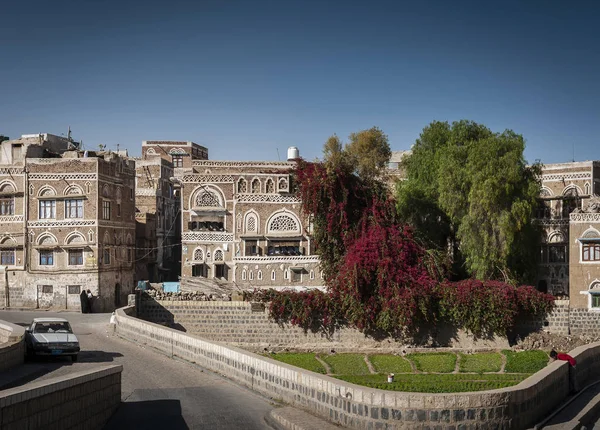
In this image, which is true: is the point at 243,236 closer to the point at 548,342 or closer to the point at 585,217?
the point at 548,342

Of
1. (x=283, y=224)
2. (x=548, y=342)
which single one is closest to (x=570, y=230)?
(x=548, y=342)

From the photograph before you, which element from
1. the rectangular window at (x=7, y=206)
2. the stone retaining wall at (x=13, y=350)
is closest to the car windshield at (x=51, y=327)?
the stone retaining wall at (x=13, y=350)

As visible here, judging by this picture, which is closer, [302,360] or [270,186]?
[302,360]

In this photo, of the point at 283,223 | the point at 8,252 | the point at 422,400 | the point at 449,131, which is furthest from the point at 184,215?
the point at 422,400

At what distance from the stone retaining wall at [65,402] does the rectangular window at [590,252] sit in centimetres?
2713

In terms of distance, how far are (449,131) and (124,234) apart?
19.2 m

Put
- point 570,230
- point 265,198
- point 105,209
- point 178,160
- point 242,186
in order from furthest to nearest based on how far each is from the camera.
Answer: point 178,160 → point 242,186 → point 265,198 → point 105,209 → point 570,230

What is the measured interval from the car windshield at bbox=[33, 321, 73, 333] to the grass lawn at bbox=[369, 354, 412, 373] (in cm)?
1163

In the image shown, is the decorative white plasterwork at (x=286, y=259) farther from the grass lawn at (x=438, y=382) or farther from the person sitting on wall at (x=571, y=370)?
the person sitting on wall at (x=571, y=370)

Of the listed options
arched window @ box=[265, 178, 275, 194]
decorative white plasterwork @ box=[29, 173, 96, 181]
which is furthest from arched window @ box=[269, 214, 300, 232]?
decorative white plasterwork @ box=[29, 173, 96, 181]

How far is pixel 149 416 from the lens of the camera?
1509cm

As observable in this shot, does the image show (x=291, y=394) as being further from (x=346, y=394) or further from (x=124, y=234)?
(x=124, y=234)

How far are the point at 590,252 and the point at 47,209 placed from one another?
27705 millimetres

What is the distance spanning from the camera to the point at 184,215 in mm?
42750
